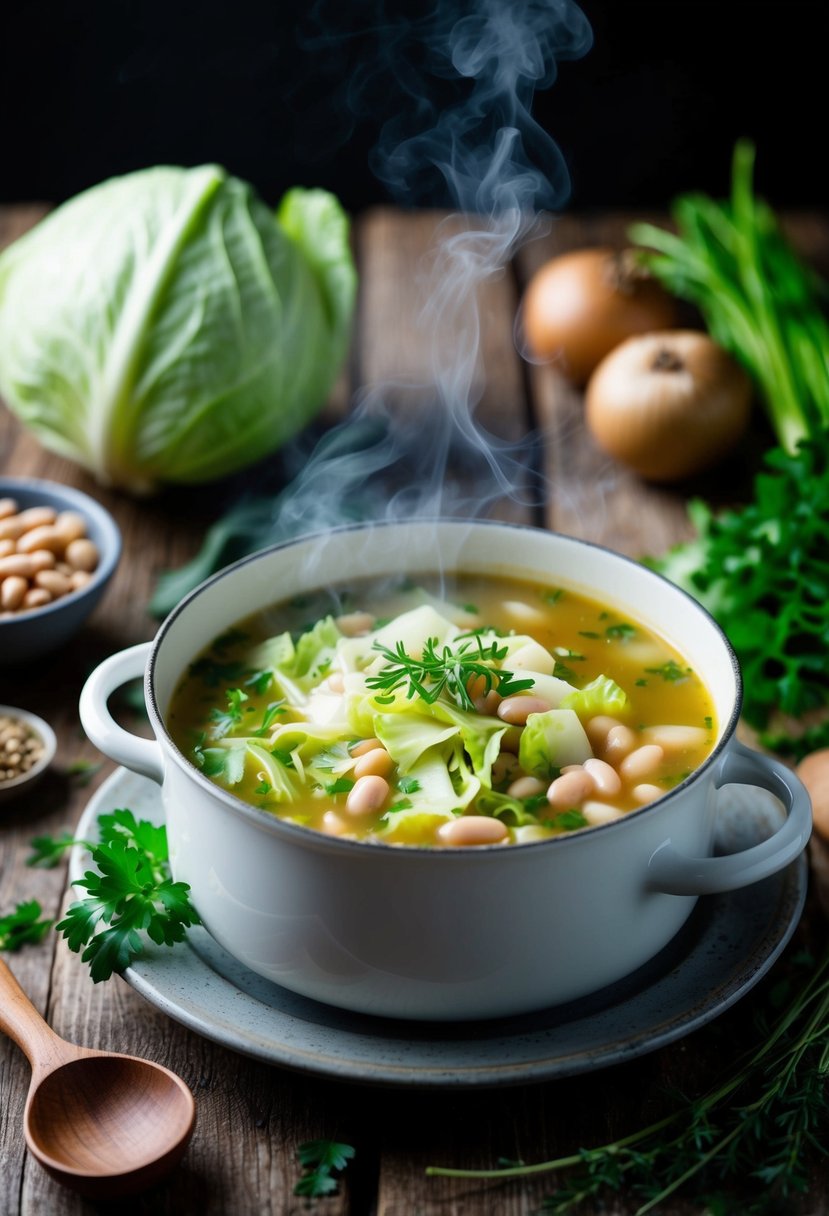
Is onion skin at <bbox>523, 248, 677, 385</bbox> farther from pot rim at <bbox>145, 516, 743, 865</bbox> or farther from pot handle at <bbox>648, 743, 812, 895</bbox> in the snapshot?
pot handle at <bbox>648, 743, 812, 895</bbox>

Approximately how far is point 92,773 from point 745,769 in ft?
4.43

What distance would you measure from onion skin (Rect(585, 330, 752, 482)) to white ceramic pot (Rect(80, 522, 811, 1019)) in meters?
1.55

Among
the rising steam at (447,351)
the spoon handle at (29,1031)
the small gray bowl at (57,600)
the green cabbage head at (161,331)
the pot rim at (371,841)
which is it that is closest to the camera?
the pot rim at (371,841)

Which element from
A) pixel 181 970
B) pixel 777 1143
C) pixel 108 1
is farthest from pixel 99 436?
pixel 108 1

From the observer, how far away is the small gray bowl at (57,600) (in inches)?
113

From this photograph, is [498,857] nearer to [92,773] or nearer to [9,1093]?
[9,1093]

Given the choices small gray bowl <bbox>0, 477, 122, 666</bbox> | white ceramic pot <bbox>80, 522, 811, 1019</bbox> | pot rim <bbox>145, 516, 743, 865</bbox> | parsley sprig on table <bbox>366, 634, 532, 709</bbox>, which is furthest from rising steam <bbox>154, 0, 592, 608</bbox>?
white ceramic pot <bbox>80, 522, 811, 1019</bbox>

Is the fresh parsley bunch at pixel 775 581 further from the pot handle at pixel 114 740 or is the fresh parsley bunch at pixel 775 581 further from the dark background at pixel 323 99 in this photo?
the dark background at pixel 323 99

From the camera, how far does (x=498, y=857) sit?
1.71 m

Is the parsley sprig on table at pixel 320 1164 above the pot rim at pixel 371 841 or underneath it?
underneath

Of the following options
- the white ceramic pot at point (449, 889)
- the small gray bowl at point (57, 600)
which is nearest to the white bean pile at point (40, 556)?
the small gray bowl at point (57, 600)

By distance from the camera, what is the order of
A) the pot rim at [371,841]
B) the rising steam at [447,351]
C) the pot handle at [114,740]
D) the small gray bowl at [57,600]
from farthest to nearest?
the rising steam at [447,351] → the small gray bowl at [57,600] → the pot handle at [114,740] → the pot rim at [371,841]

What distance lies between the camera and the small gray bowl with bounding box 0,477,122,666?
2.87 metres

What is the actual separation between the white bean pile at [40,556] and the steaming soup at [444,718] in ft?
2.24
